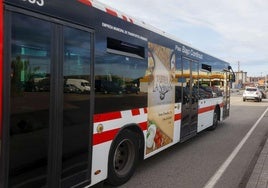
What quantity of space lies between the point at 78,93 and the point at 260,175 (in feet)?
12.9

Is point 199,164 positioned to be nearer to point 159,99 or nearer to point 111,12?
point 159,99

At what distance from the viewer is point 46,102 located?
4262 mm

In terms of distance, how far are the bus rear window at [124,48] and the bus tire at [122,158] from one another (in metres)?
1.29

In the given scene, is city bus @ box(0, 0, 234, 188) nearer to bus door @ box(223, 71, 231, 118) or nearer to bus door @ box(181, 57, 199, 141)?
bus door @ box(181, 57, 199, 141)

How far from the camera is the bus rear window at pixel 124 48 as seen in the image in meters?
5.66

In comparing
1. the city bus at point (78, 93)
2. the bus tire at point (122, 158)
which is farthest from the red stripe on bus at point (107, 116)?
the bus tire at point (122, 158)

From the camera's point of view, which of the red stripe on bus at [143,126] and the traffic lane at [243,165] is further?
the red stripe on bus at [143,126]

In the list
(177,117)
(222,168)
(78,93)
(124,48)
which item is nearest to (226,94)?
(177,117)

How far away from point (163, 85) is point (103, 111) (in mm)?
2660

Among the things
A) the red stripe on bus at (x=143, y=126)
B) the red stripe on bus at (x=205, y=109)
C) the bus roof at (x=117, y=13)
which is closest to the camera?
the bus roof at (x=117, y=13)

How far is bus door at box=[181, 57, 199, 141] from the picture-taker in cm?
939

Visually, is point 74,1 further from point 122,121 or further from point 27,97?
point 122,121

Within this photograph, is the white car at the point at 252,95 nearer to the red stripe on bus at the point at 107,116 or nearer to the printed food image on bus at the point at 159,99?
the printed food image on bus at the point at 159,99

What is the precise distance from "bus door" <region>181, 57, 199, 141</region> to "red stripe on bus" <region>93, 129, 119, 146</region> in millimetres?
3756
